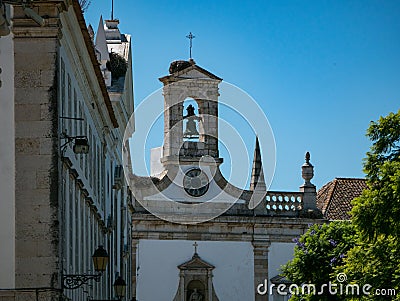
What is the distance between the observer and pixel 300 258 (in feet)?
110

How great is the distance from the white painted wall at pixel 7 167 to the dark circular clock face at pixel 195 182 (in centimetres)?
2798

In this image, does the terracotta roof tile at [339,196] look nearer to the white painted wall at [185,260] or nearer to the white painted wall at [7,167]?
the white painted wall at [185,260]

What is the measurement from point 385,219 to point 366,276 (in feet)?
4.09

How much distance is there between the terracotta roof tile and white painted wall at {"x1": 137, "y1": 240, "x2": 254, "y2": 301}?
453cm

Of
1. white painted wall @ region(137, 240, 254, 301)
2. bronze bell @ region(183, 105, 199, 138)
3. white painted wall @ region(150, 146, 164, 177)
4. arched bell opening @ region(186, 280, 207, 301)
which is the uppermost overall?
bronze bell @ region(183, 105, 199, 138)

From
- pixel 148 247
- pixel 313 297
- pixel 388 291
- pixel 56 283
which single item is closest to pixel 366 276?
pixel 388 291

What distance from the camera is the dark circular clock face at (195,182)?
43.3m

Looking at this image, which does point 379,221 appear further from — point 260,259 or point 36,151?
point 260,259

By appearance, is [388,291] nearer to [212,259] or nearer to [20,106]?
[20,106]

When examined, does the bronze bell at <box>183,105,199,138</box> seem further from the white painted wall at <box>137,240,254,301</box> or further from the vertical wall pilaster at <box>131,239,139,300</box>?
the vertical wall pilaster at <box>131,239,139,300</box>

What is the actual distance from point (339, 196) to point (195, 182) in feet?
22.5

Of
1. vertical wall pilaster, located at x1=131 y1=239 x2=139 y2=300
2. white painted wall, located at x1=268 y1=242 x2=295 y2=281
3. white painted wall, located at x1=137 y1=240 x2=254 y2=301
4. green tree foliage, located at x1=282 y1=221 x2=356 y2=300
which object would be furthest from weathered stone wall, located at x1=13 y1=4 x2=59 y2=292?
white painted wall, located at x1=268 y1=242 x2=295 y2=281

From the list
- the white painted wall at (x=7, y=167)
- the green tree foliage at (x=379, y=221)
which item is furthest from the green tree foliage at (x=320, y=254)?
the white painted wall at (x=7, y=167)

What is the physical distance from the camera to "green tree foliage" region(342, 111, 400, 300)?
79.4 feet
